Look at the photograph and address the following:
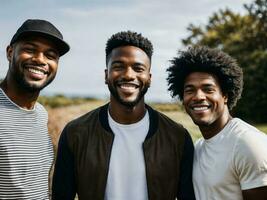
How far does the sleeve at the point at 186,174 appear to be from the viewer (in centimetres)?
421

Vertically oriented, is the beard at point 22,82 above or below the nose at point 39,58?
below

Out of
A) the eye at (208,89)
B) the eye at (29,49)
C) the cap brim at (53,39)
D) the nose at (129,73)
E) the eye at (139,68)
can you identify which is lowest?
the eye at (208,89)

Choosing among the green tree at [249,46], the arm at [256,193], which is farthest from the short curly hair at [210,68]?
the green tree at [249,46]

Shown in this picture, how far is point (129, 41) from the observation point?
14.1 ft

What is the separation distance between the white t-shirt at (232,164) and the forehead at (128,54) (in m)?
1.01

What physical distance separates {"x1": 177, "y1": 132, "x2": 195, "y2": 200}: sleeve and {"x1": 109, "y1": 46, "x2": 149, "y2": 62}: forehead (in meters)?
0.89

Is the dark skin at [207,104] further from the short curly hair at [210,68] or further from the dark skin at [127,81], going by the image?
the dark skin at [127,81]

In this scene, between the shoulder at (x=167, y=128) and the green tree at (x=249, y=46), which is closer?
the shoulder at (x=167, y=128)

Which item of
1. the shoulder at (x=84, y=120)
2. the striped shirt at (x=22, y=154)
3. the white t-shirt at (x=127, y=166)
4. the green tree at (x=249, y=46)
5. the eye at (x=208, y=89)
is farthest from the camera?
the green tree at (x=249, y=46)

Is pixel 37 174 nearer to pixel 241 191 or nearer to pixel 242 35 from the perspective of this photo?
pixel 241 191

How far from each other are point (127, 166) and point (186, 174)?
58 cm

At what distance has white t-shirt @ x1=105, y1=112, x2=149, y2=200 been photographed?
4.07m

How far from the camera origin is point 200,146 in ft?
14.1

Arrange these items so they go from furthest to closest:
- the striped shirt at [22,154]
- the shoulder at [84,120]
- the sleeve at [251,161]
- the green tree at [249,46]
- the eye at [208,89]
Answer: the green tree at [249,46] < the shoulder at [84,120] < the eye at [208,89] < the striped shirt at [22,154] < the sleeve at [251,161]
